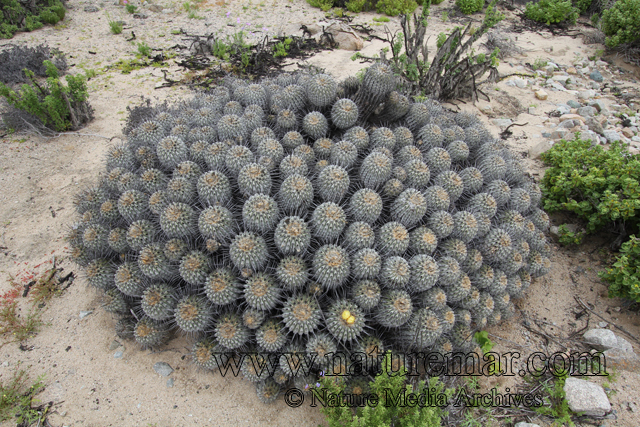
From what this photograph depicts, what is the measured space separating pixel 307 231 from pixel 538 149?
4120 mm

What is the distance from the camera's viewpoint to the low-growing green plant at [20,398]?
8.51 ft

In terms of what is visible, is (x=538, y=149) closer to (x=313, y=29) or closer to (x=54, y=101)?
(x=313, y=29)

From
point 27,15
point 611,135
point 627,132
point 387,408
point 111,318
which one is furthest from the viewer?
point 27,15

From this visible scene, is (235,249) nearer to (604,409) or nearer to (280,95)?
(280,95)

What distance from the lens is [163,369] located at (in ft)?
9.55

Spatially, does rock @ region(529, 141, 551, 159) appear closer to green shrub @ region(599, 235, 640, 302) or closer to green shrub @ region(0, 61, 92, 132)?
green shrub @ region(599, 235, 640, 302)

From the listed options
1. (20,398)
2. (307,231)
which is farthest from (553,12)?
(20,398)

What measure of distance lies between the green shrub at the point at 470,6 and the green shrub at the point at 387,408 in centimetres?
1028

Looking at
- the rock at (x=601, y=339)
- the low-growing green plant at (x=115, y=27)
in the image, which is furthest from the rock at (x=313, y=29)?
the rock at (x=601, y=339)

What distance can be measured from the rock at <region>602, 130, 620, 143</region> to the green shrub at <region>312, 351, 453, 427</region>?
497 centimetres

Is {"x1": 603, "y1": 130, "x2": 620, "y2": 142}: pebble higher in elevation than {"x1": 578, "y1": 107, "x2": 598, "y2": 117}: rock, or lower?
lower

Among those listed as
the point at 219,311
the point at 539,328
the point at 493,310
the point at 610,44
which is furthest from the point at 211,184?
the point at 610,44

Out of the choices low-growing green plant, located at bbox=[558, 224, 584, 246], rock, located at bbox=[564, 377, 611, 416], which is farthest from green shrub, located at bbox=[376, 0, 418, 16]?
rock, located at bbox=[564, 377, 611, 416]

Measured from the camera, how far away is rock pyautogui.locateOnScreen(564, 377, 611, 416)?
2.48 m
